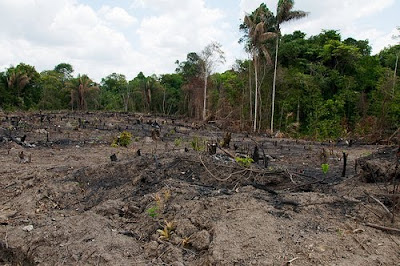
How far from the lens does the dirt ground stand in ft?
10.7

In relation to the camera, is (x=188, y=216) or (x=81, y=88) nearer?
(x=188, y=216)

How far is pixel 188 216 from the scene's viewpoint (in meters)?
3.99

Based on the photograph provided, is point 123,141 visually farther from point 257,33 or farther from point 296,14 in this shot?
point 296,14

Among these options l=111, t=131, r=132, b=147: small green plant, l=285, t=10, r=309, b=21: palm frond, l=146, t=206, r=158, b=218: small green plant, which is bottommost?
l=146, t=206, r=158, b=218: small green plant

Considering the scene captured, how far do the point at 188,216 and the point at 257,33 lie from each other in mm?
17060

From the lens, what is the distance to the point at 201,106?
99.5ft

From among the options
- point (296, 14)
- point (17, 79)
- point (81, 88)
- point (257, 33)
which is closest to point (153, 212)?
point (257, 33)

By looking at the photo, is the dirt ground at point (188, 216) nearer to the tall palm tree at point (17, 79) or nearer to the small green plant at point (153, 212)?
the small green plant at point (153, 212)

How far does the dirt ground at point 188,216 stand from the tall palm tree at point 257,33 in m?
14.0

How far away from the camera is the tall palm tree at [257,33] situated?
19234 millimetres

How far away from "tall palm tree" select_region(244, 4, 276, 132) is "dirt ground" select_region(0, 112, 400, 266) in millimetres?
14015

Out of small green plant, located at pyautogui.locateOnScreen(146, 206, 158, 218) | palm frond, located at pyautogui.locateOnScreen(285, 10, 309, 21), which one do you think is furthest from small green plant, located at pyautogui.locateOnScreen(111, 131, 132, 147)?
palm frond, located at pyautogui.locateOnScreen(285, 10, 309, 21)

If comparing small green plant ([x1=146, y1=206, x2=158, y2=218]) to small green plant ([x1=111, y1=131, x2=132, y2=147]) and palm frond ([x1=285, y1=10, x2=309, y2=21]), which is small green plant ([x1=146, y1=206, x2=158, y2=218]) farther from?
palm frond ([x1=285, y1=10, x2=309, y2=21])

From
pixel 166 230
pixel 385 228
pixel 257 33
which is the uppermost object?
pixel 257 33
